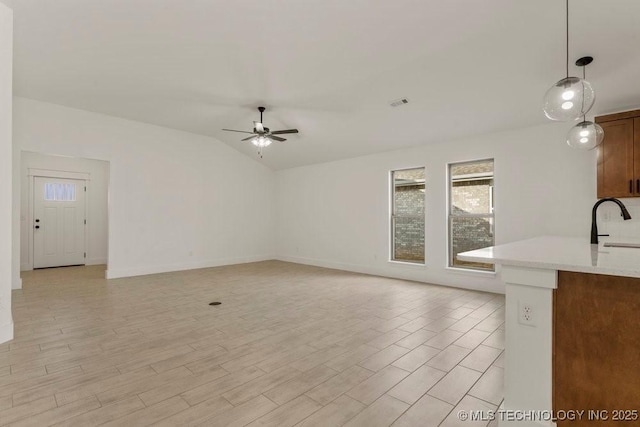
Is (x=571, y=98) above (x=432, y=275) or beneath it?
above

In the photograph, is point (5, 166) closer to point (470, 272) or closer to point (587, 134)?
point (587, 134)

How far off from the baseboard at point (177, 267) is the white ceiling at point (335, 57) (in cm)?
324

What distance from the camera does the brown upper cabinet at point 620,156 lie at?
3.56 m

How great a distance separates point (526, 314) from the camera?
5.27 ft

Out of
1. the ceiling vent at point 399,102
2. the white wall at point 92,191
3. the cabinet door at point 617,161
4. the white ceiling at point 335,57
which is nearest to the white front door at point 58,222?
the white wall at point 92,191

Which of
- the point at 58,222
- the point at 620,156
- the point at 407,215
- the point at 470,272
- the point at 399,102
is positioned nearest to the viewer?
the point at 620,156

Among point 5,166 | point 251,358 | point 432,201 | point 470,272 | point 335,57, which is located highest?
point 335,57

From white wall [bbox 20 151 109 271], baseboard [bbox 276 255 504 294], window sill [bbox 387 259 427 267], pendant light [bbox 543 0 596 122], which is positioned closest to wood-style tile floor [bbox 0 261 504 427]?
baseboard [bbox 276 255 504 294]

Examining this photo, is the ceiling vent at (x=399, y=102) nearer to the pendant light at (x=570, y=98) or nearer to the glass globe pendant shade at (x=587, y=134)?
the glass globe pendant shade at (x=587, y=134)

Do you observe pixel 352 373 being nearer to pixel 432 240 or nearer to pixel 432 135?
pixel 432 240

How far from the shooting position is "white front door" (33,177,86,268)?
6.96m

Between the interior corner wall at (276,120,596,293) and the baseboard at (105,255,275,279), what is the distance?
0.94 meters

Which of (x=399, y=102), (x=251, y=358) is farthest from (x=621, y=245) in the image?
(x=399, y=102)

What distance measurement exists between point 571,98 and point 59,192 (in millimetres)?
9631
